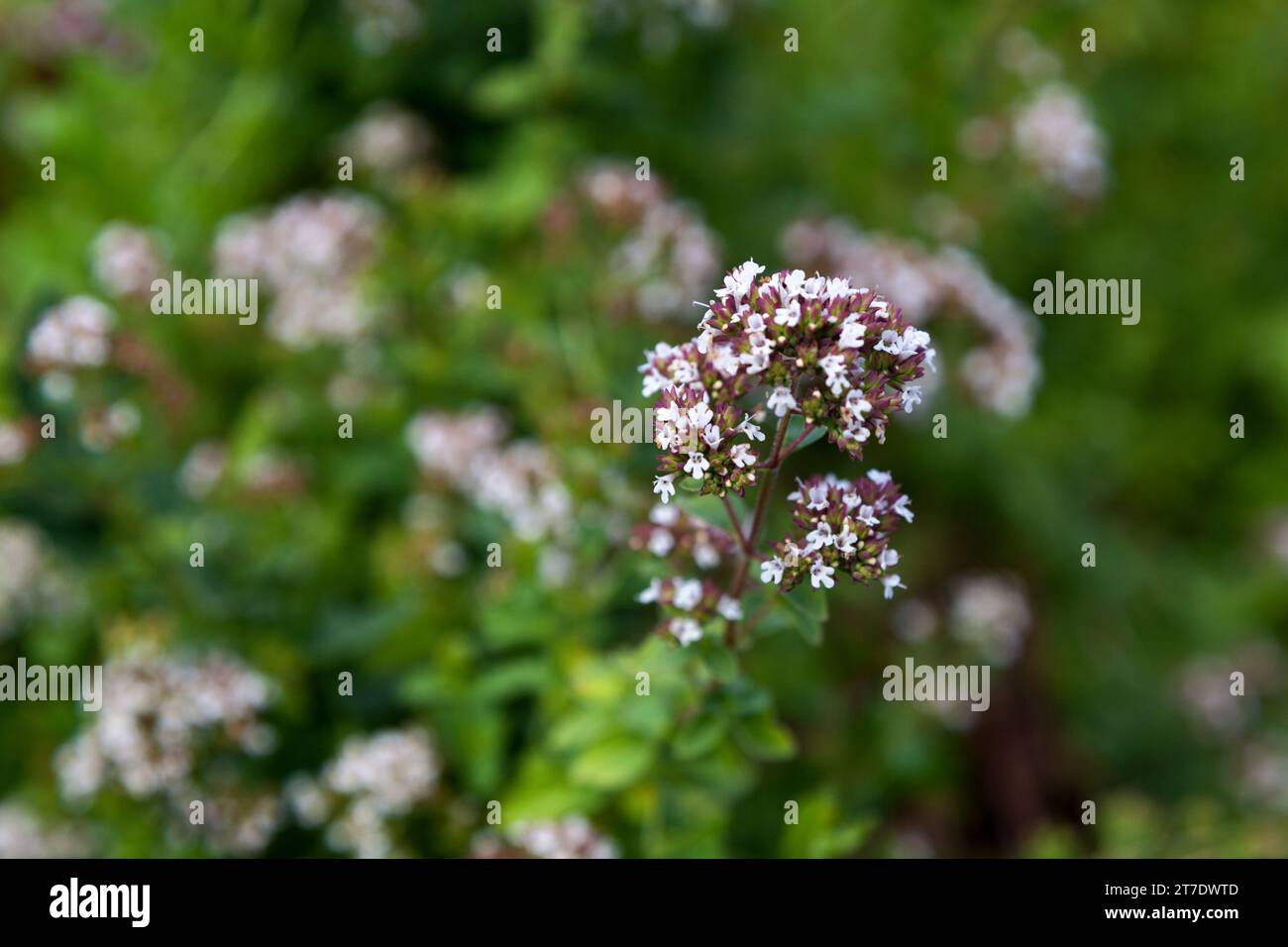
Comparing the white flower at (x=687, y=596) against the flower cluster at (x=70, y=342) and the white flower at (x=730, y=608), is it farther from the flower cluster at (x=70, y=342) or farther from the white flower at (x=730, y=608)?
the flower cluster at (x=70, y=342)

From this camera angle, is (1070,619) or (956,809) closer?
(956,809)

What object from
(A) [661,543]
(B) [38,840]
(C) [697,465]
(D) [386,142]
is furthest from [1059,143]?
(B) [38,840]

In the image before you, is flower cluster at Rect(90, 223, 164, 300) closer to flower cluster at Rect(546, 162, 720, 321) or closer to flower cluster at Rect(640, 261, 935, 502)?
flower cluster at Rect(546, 162, 720, 321)

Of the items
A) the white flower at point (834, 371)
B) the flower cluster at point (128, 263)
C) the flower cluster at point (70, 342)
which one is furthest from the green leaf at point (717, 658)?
the flower cluster at point (128, 263)

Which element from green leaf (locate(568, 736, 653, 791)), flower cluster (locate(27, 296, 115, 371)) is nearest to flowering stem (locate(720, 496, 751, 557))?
green leaf (locate(568, 736, 653, 791))

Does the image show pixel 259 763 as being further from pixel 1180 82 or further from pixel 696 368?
pixel 1180 82

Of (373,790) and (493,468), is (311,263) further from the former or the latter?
(373,790)
